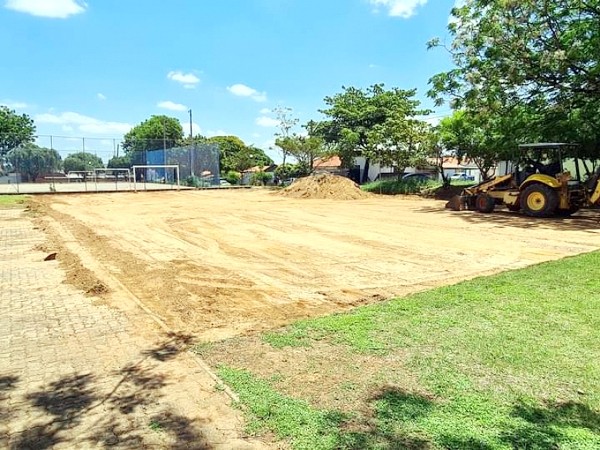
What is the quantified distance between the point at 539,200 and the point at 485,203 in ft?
7.97

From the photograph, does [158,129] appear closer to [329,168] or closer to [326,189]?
[329,168]

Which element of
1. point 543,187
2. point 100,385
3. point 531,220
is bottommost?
point 100,385

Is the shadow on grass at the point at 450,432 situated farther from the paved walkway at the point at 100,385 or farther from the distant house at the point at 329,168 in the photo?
the distant house at the point at 329,168

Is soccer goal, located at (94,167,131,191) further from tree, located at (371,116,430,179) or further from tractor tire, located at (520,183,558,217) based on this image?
tractor tire, located at (520,183,558,217)

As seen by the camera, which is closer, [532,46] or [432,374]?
[432,374]

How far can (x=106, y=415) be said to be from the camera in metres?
3.22

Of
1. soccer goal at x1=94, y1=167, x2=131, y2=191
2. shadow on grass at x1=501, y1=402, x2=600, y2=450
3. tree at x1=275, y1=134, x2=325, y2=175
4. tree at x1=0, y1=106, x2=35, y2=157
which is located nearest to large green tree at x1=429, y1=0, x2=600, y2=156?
shadow on grass at x1=501, y1=402, x2=600, y2=450

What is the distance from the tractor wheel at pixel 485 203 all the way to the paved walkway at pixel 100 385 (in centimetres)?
1490

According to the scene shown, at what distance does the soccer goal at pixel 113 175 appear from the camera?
132 ft

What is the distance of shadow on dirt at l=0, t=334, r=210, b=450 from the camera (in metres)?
2.89

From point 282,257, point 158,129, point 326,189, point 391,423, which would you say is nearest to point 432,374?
point 391,423

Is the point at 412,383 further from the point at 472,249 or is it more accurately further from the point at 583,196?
the point at 583,196

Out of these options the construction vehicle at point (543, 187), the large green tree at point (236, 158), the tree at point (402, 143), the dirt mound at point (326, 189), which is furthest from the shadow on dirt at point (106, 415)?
the large green tree at point (236, 158)

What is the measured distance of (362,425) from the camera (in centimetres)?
295
